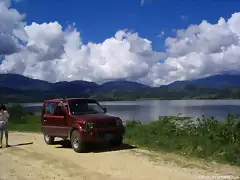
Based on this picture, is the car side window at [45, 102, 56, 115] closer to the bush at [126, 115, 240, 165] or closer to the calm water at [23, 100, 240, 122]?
the bush at [126, 115, 240, 165]

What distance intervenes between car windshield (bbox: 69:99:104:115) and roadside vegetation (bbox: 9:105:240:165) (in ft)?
7.56

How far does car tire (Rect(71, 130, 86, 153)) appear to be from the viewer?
13000mm

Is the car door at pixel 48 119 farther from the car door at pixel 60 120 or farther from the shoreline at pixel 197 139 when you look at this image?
the shoreline at pixel 197 139

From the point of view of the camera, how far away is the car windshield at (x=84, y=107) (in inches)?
557

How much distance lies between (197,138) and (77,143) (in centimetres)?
471

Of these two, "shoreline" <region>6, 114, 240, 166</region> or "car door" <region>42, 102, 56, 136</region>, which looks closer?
"shoreline" <region>6, 114, 240, 166</region>

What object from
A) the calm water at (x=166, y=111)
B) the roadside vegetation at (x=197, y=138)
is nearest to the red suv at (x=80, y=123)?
the roadside vegetation at (x=197, y=138)

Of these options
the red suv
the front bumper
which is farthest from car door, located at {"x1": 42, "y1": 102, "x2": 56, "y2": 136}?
the front bumper

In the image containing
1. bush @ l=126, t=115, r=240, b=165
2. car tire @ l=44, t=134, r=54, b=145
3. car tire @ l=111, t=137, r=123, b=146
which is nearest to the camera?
bush @ l=126, t=115, r=240, b=165

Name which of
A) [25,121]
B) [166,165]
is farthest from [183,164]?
[25,121]

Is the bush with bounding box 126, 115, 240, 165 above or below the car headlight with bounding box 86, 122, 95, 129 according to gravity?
below

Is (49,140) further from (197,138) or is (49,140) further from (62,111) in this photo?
(197,138)

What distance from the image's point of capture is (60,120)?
14430 mm

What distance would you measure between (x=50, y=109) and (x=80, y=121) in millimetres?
2841
